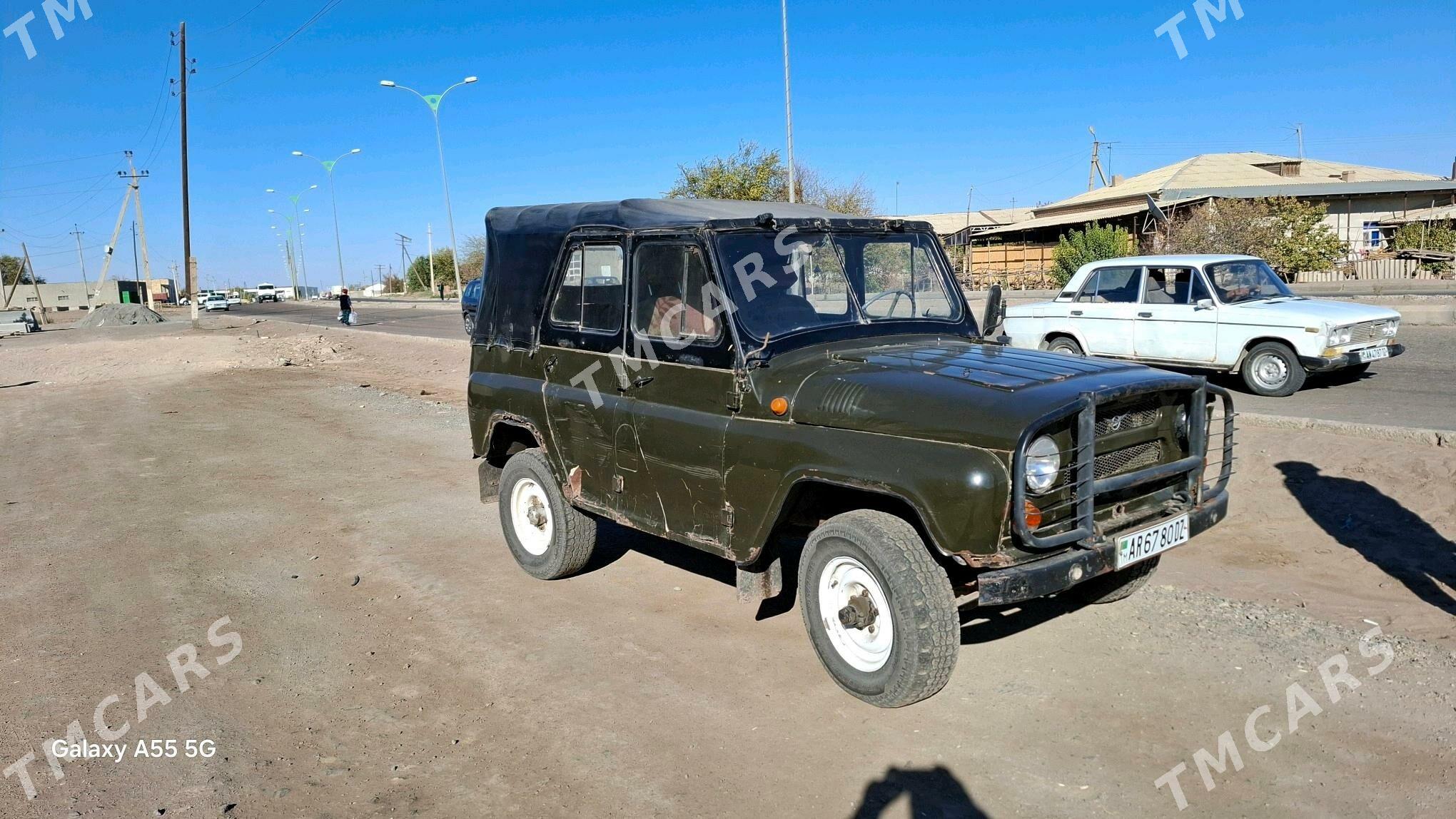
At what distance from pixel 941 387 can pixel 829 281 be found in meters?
1.18

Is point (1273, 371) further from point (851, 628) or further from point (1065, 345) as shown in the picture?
point (851, 628)

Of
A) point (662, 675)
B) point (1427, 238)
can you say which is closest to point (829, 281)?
point (662, 675)

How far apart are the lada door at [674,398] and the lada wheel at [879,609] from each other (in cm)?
58

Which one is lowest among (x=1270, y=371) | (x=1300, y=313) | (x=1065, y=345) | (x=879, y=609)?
(x=879, y=609)

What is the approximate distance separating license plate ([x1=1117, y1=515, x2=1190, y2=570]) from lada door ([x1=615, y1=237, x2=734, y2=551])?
1754 mm

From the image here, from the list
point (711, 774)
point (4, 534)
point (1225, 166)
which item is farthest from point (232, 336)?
point (1225, 166)

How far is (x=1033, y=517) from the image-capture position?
367 centimetres

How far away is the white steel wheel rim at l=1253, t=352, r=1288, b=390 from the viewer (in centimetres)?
1088

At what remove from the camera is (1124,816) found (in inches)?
128

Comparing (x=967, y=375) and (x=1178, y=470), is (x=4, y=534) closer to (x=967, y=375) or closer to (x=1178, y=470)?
(x=967, y=375)

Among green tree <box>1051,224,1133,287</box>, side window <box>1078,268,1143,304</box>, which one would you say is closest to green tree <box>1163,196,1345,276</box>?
green tree <box>1051,224,1133,287</box>

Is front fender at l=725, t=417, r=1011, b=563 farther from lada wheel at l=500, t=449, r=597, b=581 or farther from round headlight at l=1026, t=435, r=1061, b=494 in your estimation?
lada wheel at l=500, t=449, r=597, b=581

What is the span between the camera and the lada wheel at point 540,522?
18.9 feet

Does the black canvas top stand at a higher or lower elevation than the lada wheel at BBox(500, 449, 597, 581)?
higher
